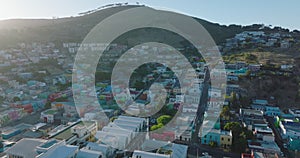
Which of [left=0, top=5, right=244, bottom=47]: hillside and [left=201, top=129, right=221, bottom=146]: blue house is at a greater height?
[left=0, top=5, right=244, bottom=47]: hillside

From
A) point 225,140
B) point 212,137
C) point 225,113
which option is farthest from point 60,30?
point 225,140

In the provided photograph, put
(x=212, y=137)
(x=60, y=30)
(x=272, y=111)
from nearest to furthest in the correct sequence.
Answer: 1. (x=212, y=137)
2. (x=272, y=111)
3. (x=60, y=30)

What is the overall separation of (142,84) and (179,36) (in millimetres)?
16512

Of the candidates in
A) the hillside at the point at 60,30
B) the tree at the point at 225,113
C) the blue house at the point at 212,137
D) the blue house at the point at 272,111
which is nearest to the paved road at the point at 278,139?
the blue house at the point at 272,111

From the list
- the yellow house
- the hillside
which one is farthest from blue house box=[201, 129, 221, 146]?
the hillside

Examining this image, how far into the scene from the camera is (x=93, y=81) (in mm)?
11672

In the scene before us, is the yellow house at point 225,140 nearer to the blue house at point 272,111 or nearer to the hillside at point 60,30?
the blue house at point 272,111

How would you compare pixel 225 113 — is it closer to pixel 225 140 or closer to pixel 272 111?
pixel 225 140

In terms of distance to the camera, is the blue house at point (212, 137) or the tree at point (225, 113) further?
the tree at point (225, 113)

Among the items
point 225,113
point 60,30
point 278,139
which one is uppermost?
point 60,30

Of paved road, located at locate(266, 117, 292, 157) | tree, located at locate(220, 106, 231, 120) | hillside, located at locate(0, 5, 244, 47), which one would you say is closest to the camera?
paved road, located at locate(266, 117, 292, 157)

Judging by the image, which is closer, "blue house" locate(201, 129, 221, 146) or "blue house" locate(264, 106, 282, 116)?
"blue house" locate(201, 129, 221, 146)

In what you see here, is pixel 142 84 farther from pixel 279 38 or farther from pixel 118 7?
pixel 118 7

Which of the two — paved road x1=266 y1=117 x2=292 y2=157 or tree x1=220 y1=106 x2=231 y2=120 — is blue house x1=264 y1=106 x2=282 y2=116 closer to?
paved road x1=266 y1=117 x2=292 y2=157
